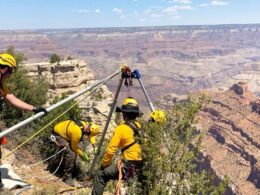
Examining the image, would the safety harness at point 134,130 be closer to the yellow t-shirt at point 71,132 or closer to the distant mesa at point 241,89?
the yellow t-shirt at point 71,132

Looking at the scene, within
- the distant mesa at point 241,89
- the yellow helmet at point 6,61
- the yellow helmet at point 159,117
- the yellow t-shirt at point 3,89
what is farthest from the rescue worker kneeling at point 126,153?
the distant mesa at point 241,89

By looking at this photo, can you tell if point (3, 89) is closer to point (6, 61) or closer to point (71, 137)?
point (6, 61)

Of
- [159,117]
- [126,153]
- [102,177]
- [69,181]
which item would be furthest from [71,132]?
[159,117]

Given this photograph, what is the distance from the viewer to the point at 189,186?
6.37 m

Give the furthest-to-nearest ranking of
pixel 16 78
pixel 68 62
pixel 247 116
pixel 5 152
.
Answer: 1. pixel 247 116
2. pixel 68 62
3. pixel 16 78
4. pixel 5 152

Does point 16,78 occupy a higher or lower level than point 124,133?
lower

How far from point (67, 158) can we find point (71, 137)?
81 centimetres

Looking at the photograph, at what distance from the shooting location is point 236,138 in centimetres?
10156

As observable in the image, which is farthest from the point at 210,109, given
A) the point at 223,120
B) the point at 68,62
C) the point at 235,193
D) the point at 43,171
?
the point at 43,171

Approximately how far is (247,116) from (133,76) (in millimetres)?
108779

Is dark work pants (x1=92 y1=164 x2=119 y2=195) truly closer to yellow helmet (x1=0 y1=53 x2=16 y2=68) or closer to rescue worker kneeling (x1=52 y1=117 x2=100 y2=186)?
rescue worker kneeling (x1=52 y1=117 x2=100 y2=186)

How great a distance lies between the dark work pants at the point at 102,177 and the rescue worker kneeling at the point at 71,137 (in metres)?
2.17

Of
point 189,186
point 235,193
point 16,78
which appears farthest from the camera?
point 235,193

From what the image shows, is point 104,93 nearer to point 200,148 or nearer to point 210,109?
point 200,148
